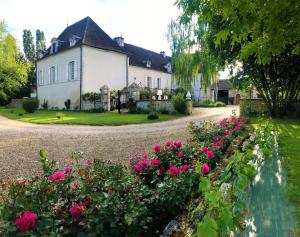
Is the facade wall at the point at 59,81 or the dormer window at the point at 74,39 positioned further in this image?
the dormer window at the point at 74,39

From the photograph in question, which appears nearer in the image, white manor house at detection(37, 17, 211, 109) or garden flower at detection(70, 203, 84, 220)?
garden flower at detection(70, 203, 84, 220)

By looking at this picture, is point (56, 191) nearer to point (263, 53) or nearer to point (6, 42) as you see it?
point (263, 53)

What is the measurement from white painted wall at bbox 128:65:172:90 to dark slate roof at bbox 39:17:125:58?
4.13m

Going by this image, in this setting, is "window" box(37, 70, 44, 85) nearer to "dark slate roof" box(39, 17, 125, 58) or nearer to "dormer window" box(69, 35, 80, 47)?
"dark slate roof" box(39, 17, 125, 58)

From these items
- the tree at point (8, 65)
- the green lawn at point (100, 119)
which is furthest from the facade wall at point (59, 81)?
the green lawn at point (100, 119)

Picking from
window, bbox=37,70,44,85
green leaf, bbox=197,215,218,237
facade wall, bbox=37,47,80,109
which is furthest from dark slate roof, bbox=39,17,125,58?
green leaf, bbox=197,215,218,237

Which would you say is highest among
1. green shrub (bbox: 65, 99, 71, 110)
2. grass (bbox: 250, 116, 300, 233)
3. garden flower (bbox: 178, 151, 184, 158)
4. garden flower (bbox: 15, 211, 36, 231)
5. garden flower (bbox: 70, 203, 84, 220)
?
green shrub (bbox: 65, 99, 71, 110)

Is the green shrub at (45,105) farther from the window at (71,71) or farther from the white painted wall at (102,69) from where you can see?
the white painted wall at (102,69)

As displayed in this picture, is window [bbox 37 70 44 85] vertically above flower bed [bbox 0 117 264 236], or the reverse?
window [bbox 37 70 44 85]

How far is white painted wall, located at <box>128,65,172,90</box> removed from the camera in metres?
35.9

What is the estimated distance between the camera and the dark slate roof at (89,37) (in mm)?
29750

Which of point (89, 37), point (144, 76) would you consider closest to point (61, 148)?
point (89, 37)

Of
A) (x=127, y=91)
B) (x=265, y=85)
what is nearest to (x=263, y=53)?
(x=265, y=85)

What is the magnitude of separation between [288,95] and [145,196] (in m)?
15.7
